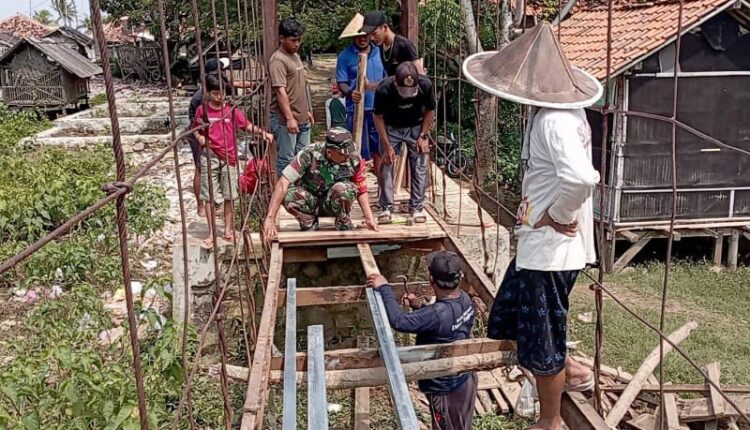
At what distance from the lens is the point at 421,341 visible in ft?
11.3

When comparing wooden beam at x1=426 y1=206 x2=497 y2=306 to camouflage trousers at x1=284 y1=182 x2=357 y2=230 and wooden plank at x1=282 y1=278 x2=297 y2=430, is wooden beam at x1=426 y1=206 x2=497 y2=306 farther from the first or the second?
wooden plank at x1=282 y1=278 x2=297 y2=430

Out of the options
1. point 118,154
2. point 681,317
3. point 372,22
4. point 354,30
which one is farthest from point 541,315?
point 681,317

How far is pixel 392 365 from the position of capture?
9.34ft

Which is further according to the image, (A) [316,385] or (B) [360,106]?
(B) [360,106]

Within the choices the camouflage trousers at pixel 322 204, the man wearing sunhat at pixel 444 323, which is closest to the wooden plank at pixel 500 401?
the man wearing sunhat at pixel 444 323

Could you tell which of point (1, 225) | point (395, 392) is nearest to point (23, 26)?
point (1, 225)

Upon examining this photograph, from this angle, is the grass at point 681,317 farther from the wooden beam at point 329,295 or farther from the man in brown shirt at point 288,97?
the wooden beam at point 329,295

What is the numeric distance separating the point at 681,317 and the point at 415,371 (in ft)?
19.7

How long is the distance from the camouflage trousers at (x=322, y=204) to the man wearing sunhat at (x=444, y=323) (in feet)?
3.03

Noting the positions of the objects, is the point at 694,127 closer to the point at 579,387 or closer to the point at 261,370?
the point at 579,387

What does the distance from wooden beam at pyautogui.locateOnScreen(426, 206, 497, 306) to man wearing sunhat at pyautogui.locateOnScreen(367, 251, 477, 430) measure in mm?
365

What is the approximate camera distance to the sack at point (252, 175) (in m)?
A: 4.84

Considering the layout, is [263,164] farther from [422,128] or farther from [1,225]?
[1,225]

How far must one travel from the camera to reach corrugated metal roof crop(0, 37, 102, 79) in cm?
1722
